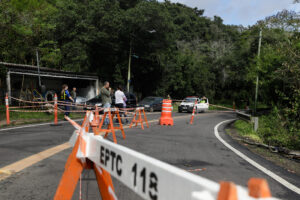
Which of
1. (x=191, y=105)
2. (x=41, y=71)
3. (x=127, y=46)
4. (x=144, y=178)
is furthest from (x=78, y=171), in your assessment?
(x=127, y=46)

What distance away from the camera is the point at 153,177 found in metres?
1.29

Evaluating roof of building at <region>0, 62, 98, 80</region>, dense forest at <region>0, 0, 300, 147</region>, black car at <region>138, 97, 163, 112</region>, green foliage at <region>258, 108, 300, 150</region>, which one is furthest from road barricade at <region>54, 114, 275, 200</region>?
black car at <region>138, 97, 163, 112</region>

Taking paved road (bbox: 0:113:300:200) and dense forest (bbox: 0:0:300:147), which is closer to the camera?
paved road (bbox: 0:113:300:200)

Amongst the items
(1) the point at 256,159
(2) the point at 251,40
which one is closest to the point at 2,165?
(1) the point at 256,159

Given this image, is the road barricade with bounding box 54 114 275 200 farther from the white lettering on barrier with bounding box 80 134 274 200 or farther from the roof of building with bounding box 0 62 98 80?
the roof of building with bounding box 0 62 98 80

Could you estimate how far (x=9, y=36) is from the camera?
1844cm

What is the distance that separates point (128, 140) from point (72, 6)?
95.9 ft

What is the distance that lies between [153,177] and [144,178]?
0.08 m

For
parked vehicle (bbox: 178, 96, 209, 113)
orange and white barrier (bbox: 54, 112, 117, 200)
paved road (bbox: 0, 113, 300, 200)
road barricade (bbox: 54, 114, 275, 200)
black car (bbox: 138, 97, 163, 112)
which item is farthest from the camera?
black car (bbox: 138, 97, 163, 112)

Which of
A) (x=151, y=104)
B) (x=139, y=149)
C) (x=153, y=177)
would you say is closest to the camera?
(x=153, y=177)

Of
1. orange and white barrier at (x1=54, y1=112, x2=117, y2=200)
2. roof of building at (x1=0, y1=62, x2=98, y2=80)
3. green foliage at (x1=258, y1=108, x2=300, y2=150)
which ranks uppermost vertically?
roof of building at (x1=0, y1=62, x2=98, y2=80)

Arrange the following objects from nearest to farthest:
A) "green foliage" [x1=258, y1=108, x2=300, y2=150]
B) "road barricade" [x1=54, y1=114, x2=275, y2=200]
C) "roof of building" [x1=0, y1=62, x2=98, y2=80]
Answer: "road barricade" [x1=54, y1=114, x2=275, y2=200], "green foliage" [x1=258, y1=108, x2=300, y2=150], "roof of building" [x1=0, y1=62, x2=98, y2=80]

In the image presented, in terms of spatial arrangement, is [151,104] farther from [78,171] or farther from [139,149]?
[78,171]

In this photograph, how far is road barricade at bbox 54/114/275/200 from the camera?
94cm
